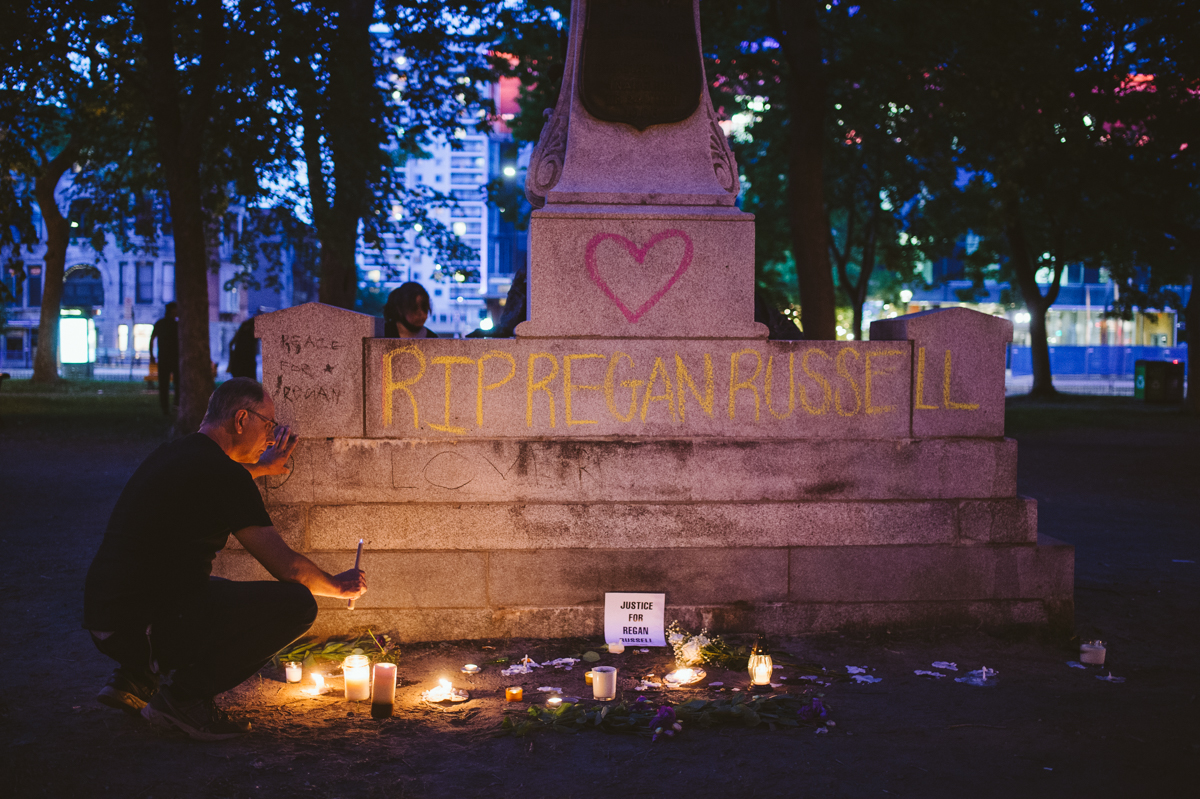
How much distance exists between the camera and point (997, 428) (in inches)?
218

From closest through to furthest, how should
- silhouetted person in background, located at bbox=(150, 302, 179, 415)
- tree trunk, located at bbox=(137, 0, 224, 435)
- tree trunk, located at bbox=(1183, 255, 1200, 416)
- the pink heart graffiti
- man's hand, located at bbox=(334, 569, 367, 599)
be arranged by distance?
man's hand, located at bbox=(334, 569, 367, 599) → the pink heart graffiti → tree trunk, located at bbox=(137, 0, 224, 435) → silhouetted person in background, located at bbox=(150, 302, 179, 415) → tree trunk, located at bbox=(1183, 255, 1200, 416)

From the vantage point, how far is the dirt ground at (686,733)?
348cm

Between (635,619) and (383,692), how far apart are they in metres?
1.60

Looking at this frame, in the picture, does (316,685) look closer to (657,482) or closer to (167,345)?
(657,482)

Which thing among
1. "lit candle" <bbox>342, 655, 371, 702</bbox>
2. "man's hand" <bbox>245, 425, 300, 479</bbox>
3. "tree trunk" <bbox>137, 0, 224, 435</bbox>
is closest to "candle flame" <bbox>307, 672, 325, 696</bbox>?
"lit candle" <bbox>342, 655, 371, 702</bbox>

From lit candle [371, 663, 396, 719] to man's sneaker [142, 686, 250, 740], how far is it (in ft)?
1.79

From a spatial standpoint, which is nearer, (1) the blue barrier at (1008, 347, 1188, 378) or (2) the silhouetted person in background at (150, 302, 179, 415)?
(2) the silhouetted person in background at (150, 302, 179, 415)

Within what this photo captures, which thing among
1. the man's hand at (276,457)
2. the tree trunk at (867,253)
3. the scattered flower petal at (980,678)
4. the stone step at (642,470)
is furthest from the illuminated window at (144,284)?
the scattered flower petal at (980,678)

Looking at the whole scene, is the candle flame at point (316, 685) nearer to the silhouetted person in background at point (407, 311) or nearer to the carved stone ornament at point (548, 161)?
the silhouetted person in background at point (407, 311)

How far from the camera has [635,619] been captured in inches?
206

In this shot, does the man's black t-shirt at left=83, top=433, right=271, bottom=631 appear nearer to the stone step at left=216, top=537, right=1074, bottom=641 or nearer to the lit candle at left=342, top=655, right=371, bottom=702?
the lit candle at left=342, top=655, right=371, bottom=702

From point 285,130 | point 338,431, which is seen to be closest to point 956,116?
point 285,130

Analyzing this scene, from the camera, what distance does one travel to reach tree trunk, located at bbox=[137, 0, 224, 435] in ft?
42.7

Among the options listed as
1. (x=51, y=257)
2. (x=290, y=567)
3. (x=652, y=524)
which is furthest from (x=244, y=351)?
(x=51, y=257)
